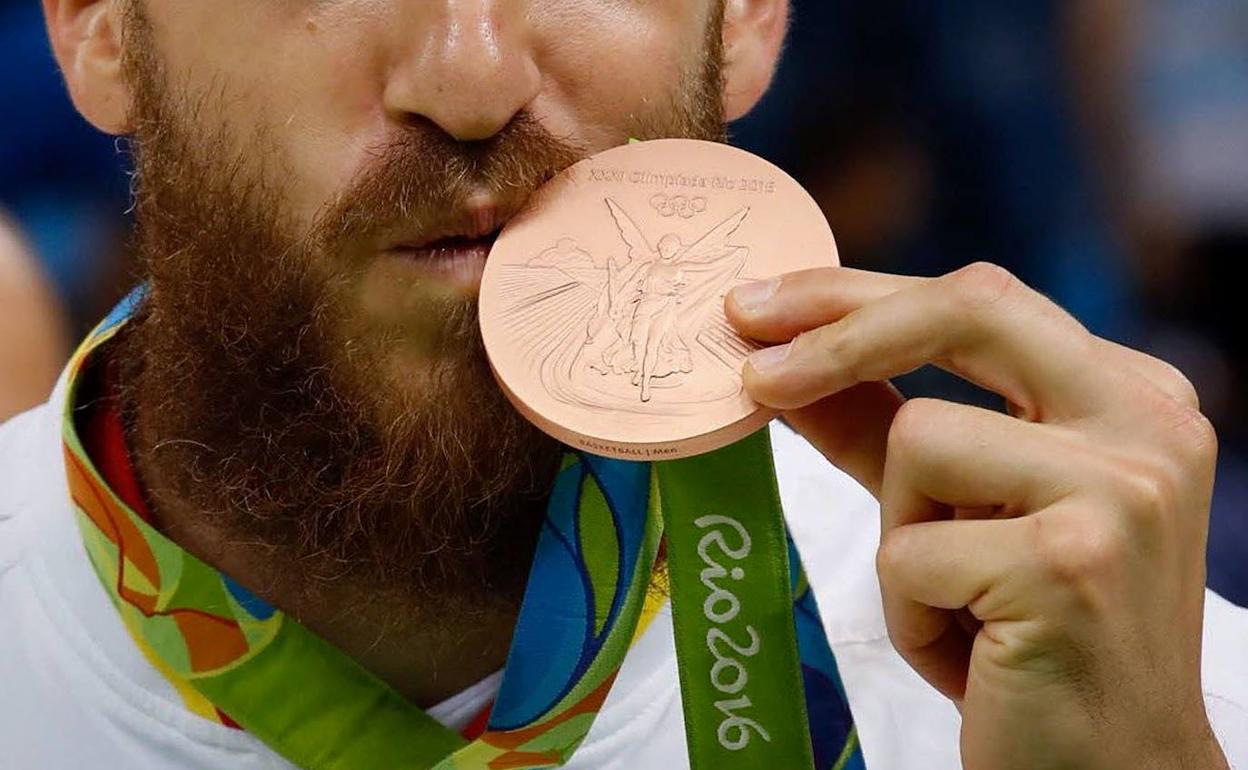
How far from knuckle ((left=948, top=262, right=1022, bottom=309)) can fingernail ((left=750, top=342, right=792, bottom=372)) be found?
0.16m

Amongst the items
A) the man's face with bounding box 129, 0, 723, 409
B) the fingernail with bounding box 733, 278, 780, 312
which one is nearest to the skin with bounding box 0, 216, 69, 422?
the man's face with bounding box 129, 0, 723, 409

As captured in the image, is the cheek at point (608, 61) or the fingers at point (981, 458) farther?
the cheek at point (608, 61)

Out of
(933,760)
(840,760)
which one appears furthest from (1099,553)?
(933,760)

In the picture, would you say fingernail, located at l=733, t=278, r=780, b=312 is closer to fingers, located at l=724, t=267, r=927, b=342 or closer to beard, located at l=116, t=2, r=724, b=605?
fingers, located at l=724, t=267, r=927, b=342

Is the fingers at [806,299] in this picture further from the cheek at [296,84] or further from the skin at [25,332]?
the skin at [25,332]

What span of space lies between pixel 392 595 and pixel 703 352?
2.03 feet

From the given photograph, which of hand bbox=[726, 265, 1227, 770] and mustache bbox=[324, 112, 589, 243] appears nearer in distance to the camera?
hand bbox=[726, 265, 1227, 770]

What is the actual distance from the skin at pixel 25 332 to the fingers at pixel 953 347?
67.1 inches

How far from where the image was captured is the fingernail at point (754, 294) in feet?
4.37

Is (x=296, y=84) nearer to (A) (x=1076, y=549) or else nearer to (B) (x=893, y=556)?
(B) (x=893, y=556)

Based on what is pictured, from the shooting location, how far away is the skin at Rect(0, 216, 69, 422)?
2568 millimetres

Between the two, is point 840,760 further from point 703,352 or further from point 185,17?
point 185,17

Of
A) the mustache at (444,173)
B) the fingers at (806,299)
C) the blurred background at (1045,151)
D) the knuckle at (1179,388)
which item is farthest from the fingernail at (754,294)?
the blurred background at (1045,151)

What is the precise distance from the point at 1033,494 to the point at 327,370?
0.78 metres
